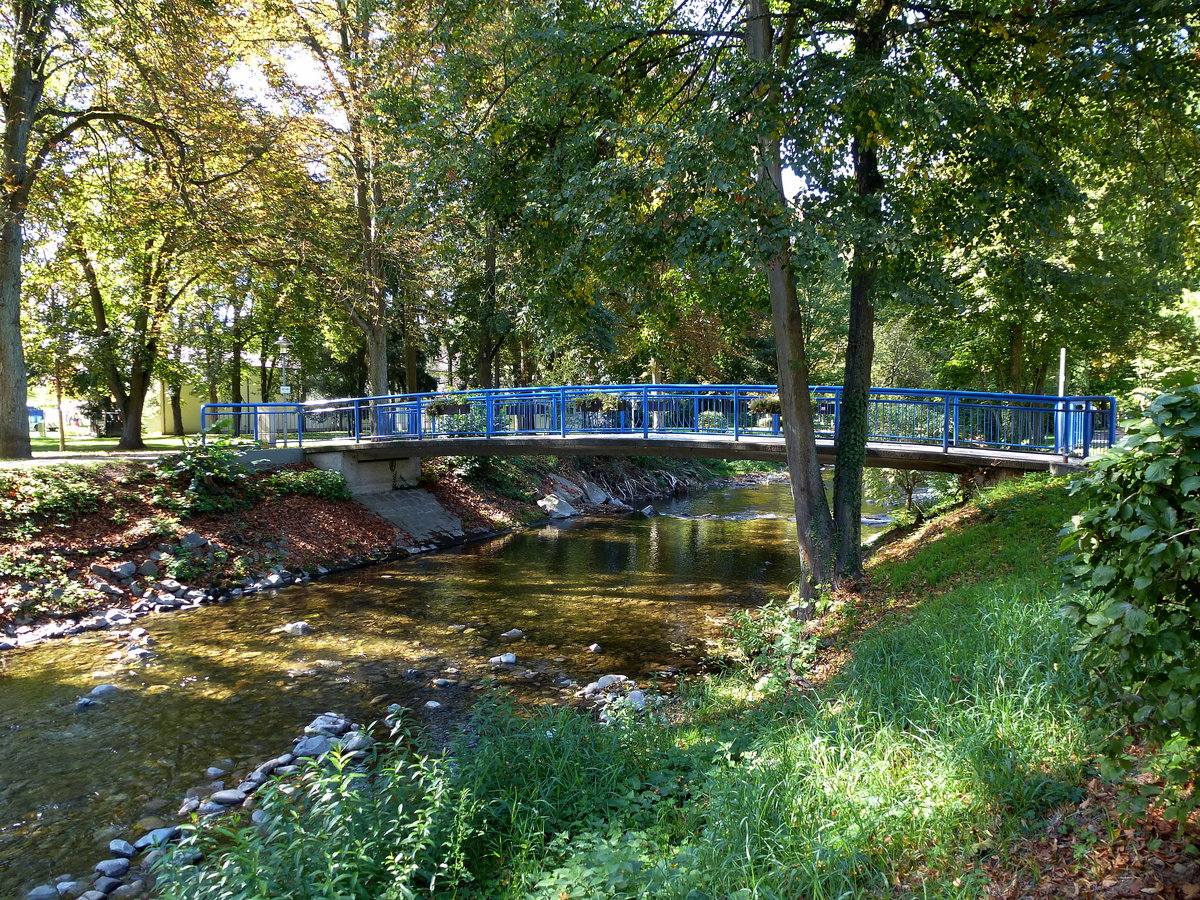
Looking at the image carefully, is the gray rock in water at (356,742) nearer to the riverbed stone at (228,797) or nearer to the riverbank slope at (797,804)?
the riverbank slope at (797,804)

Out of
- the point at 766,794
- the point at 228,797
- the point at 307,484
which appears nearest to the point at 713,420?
the point at 307,484

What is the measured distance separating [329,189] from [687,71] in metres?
12.7

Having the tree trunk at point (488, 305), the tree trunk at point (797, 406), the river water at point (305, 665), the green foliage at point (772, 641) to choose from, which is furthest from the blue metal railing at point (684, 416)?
the tree trunk at point (488, 305)

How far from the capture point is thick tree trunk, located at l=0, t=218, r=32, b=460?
13516 millimetres

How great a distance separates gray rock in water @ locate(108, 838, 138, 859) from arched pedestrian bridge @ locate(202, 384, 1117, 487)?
1049 cm

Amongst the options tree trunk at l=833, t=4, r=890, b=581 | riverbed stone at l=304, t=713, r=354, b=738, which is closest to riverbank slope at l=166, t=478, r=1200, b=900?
riverbed stone at l=304, t=713, r=354, b=738

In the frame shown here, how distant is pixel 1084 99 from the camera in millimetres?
9648

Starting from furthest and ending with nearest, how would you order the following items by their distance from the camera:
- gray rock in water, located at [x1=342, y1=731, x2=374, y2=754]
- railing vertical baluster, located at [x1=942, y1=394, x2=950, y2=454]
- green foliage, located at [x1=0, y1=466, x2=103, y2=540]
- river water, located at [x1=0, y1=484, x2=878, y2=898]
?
railing vertical baluster, located at [x1=942, y1=394, x2=950, y2=454] → green foliage, located at [x1=0, y1=466, x2=103, y2=540] → gray rock in water, located at [x1=342, y1=731, x2=374, y2=754] → river water, located at [x1=0, y1=484, x2=878, y2=898]

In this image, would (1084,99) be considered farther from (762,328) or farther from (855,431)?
(762,328)

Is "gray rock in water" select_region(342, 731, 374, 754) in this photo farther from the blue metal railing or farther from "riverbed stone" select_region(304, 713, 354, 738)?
the blue metal railing

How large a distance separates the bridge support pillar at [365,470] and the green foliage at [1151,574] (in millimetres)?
17815

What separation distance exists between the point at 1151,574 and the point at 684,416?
12.9 meters

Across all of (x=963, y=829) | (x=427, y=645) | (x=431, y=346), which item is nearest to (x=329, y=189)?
(x=431, y=346)

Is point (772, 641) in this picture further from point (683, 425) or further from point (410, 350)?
point (410, 350)
